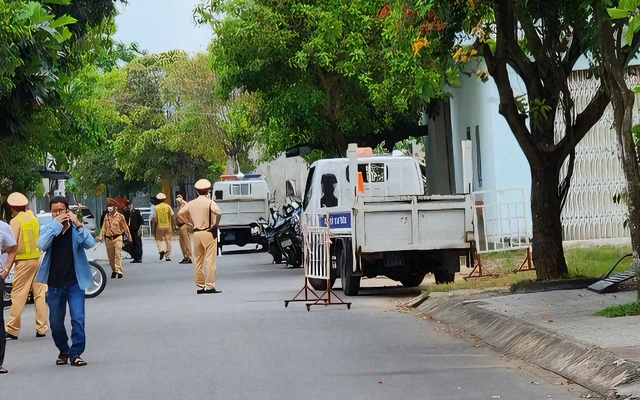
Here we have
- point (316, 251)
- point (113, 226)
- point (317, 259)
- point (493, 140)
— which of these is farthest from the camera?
point (493, 140)

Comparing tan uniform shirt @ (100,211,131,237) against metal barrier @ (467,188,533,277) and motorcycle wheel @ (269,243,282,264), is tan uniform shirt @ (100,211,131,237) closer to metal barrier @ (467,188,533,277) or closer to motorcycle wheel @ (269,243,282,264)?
motorcycle wheel @ (269,243,282,264)

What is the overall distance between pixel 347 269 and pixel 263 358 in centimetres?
742

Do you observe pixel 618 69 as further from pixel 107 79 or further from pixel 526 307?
pixel 107 79

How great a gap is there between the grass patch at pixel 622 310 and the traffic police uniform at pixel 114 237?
698 inches

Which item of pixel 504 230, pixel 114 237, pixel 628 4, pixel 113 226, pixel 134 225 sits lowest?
pixel 504 230

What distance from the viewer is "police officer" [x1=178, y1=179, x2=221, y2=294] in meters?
22.3

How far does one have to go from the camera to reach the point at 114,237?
29.7 m

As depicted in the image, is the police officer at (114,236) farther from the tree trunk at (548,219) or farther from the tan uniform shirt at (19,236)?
the tree trunk at (548,219)

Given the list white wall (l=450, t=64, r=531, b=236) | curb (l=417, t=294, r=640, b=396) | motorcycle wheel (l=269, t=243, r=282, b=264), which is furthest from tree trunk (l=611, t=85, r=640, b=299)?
motorcycle wheel (l=269, t=243, r=282, b=264)

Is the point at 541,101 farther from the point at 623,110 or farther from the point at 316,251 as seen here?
the point at 316,251

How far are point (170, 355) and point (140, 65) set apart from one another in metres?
58.8

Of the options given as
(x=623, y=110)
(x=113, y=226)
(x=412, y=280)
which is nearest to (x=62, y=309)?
(x=623, y=110)

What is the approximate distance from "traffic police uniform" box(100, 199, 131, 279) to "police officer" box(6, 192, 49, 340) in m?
13.1

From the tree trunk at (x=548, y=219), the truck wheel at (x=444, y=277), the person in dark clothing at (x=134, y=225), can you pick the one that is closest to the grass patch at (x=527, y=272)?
the truck wheel at (x=444, y=277)
